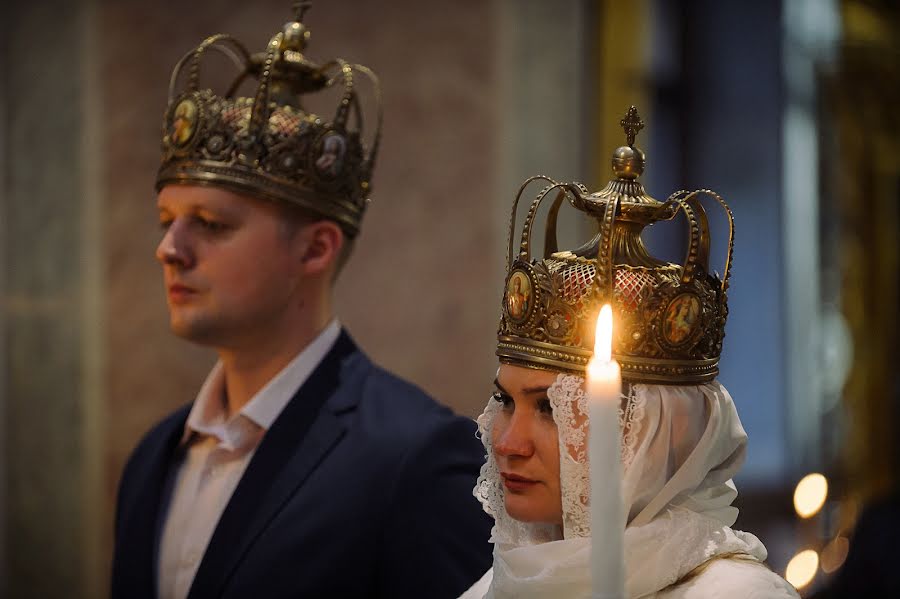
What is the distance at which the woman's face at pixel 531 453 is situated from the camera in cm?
208

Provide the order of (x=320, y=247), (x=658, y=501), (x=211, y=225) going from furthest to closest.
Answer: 1. (x=320, y=247)
2. (x=211, y=225)
3. (x=658, y=501)

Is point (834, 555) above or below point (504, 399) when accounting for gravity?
below

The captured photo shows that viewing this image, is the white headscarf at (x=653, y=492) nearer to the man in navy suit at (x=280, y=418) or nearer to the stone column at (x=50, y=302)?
the man in navy suit at (x=280, y=418)

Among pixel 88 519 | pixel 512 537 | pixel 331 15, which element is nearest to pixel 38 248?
pixel 88 519

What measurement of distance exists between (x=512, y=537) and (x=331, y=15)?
3.31 m

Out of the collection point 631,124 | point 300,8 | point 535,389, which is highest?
Answer: point 300,8

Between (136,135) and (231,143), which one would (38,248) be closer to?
(136,135)

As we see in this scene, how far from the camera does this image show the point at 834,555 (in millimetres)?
2584

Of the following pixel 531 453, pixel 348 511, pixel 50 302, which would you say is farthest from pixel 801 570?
pixel 50 302

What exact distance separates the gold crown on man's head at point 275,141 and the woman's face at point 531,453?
3.81 feet

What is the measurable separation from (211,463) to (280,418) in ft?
0.86

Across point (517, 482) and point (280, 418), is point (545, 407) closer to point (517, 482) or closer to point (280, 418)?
point (517, 482)

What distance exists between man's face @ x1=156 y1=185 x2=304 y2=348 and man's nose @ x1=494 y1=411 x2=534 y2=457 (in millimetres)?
1094

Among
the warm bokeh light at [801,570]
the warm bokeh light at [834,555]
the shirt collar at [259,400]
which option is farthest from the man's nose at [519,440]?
the shirt collar at [259,400]
